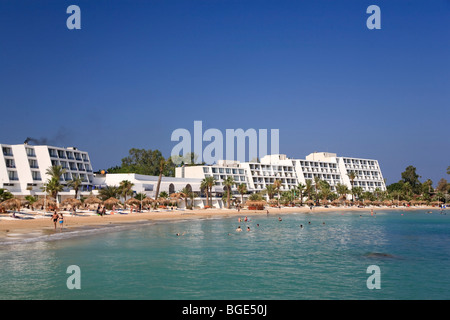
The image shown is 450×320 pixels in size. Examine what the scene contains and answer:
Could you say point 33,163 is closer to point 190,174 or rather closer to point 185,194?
point 185,194

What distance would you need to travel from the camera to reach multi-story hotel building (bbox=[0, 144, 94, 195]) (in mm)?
73312

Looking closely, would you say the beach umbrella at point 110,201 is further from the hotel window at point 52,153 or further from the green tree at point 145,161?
the green tree at point 145,161

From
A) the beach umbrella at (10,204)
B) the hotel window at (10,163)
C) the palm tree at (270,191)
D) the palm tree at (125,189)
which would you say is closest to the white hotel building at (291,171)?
the palm tree at (270,191)

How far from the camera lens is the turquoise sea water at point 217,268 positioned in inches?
699

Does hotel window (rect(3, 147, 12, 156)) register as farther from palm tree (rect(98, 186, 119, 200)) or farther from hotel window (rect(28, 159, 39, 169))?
palm tree (rect(98, 186, 119, 200))

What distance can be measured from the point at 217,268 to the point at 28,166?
6545 centimetres

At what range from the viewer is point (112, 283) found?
19016mm

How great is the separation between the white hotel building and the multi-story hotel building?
4018 cm
